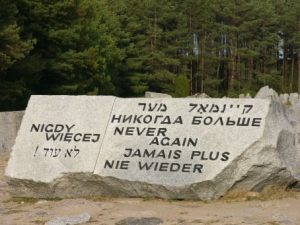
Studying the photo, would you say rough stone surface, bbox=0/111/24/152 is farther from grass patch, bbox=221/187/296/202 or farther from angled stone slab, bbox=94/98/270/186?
grass patch, bbox=221/187/296/202

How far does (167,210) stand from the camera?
6066 millimetres

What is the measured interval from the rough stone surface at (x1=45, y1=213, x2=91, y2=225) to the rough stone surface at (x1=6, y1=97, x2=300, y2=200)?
0.94 meters

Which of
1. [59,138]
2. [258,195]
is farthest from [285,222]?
[59,138]

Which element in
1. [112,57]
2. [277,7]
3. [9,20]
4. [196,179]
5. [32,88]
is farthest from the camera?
[277,7]

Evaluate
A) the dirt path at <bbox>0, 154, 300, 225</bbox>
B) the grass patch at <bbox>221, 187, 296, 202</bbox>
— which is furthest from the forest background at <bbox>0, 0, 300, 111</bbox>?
the grass patch at <bbox>221, 187, 296, 202</bbox>

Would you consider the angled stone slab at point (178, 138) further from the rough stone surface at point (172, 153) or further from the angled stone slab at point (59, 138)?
the angled stone slab at point (59, 138)

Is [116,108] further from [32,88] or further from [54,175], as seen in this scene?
[32,88]

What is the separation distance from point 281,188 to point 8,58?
1491 centimetres

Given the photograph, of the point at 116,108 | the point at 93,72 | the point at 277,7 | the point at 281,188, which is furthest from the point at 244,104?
the point at 277,7

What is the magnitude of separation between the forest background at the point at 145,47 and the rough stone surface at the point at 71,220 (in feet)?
48.8

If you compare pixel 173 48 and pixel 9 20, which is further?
pixel 173 48

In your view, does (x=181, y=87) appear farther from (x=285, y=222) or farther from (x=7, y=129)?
(x=285, y=222)

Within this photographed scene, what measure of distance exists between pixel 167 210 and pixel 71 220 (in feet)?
3.31

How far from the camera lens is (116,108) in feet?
23.8
